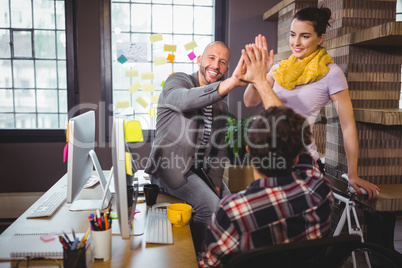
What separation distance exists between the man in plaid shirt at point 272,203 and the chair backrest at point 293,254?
12cm

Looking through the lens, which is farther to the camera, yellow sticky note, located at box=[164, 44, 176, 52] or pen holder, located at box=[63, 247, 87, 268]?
yellow sticky note, located at box=[164, 44, 176, 52]

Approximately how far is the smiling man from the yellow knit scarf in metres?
0.38

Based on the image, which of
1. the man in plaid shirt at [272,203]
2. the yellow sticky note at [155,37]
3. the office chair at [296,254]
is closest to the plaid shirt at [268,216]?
the man in plaid shirt at [272,203]

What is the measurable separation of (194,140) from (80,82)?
6.99 feet

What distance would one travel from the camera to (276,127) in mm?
1057

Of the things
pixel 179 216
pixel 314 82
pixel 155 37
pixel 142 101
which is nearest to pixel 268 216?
pixel 179 216

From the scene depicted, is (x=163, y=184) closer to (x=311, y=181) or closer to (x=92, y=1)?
(x=311, y=181)

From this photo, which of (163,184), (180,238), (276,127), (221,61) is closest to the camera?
(276,127)

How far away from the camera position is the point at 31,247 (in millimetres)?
1186

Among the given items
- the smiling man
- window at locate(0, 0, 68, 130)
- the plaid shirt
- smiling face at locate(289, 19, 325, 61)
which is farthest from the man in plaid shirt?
window at locate(0, 0, 68, 130)

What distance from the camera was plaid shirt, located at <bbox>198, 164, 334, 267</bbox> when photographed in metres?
1.00

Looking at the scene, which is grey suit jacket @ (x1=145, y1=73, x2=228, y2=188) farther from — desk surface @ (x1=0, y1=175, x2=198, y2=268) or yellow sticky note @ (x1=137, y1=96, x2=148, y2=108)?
yellow sticky note @ (x1=137, y1=96, x2=148, y2=108)

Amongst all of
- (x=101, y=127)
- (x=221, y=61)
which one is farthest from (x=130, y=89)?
(x=221, y=61)

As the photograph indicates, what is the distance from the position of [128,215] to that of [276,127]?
2.12 ft
